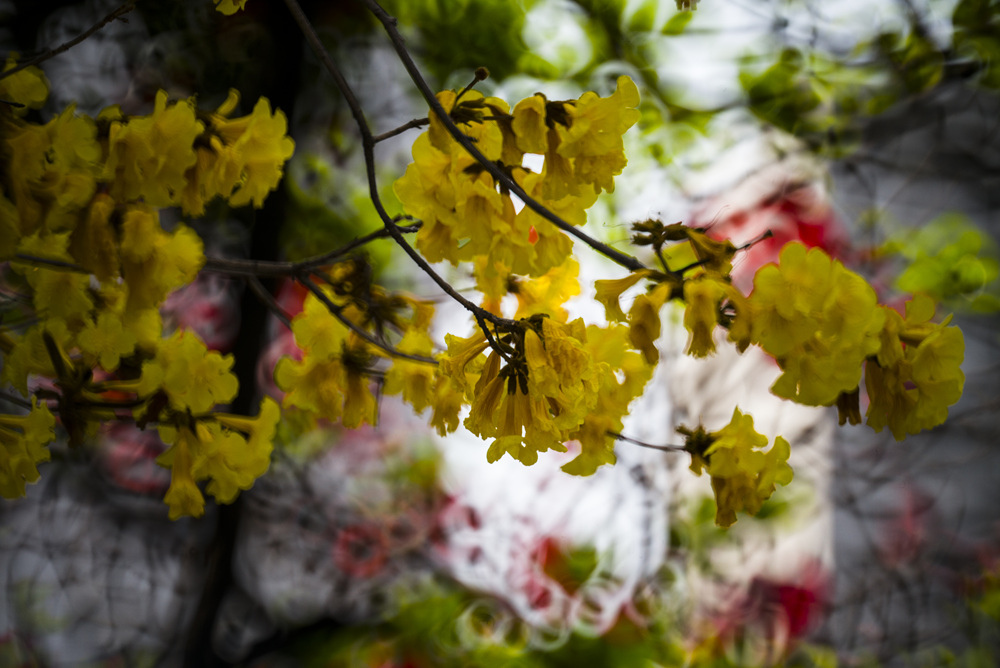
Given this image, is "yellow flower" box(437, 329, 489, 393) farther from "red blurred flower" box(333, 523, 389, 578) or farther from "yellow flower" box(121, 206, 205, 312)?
"red blurred flower" box(333, 523, 389, 578)

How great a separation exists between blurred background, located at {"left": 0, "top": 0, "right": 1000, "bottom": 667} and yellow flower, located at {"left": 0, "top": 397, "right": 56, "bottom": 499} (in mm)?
535

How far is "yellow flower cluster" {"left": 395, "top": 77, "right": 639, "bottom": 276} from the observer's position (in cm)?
30

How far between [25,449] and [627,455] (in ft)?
2.20

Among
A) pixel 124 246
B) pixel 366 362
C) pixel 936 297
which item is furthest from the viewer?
pixel 936 297

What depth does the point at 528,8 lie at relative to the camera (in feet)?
2.80

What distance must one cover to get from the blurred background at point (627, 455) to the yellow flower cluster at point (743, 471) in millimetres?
491

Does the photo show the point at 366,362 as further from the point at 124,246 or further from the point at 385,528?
the point at 385,528

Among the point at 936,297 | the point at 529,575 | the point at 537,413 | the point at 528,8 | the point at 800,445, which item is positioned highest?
the point at 528,8

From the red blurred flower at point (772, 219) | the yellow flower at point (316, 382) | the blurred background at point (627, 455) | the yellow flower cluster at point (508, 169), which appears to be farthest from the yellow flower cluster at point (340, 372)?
the red blurred flower at point (772, 219)

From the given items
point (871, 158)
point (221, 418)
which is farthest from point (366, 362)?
point (871, 158)

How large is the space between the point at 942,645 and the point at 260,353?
908 mm

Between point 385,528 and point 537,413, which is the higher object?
point 537,413

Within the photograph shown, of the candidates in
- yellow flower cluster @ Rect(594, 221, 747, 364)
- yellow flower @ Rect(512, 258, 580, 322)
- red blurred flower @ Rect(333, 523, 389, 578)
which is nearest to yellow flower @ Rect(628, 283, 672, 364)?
yellow flower cluster @ Rect(594, 221, 747, 364)

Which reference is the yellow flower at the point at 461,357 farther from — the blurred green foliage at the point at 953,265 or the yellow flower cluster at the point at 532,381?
the blurred green foliage at the point at 953,265
